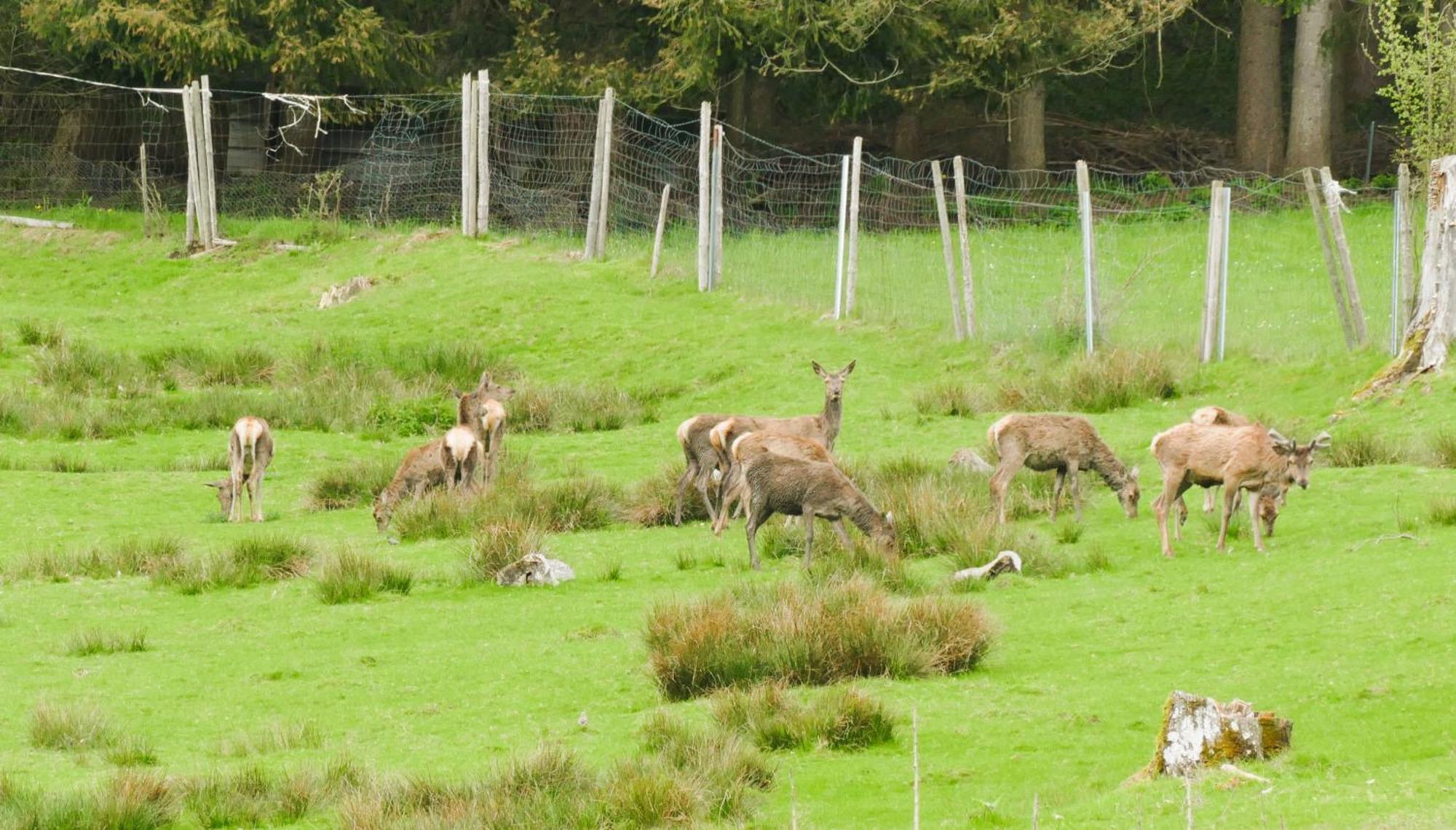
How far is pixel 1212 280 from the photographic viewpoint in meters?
21.6

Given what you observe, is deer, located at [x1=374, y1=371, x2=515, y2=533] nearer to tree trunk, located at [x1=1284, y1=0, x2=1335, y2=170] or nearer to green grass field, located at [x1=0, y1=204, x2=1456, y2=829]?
green grass field, located at [x1=0, y1=204, x2=1456, y2=829]

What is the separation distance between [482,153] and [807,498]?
61.8 feet

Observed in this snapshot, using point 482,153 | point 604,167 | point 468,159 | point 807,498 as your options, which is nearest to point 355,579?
point 807,498

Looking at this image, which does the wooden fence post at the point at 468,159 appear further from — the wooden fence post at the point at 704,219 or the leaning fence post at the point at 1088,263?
the leaning fence post at the point at 1088,263

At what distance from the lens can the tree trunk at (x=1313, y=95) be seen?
119 ft

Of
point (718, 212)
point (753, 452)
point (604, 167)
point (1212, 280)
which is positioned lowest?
point (753, 452)

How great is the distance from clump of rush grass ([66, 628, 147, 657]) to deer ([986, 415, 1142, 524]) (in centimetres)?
657

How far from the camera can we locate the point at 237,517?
1811 cm

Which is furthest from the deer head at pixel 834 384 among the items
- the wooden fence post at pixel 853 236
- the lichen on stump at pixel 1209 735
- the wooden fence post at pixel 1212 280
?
the lichen on stump at pixel 1209 735

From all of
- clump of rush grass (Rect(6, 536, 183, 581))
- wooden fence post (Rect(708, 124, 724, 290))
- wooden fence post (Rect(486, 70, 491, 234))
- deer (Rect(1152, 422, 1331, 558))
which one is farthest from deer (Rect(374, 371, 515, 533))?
wooden fence post (Rect(486, 70, 491, 234))

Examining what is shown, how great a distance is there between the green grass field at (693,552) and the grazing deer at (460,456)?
94cm

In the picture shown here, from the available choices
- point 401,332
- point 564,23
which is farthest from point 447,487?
point 564,23

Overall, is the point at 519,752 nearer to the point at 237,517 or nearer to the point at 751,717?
the point at 751,717

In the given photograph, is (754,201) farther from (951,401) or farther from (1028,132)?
(951,401)
